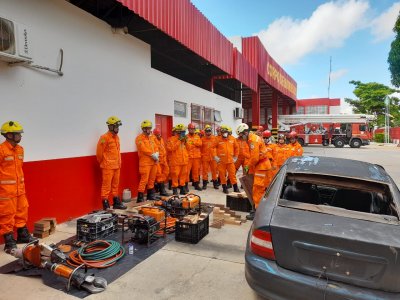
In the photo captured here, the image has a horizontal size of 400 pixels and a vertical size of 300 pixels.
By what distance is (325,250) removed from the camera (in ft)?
7.23

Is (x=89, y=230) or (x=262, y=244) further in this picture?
(x=89, y=230)

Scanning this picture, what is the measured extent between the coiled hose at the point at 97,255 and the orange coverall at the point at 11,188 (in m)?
1.07

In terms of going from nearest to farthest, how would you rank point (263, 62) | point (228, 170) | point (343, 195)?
point (343, 195) < point (228, 170) < point (263, 62)

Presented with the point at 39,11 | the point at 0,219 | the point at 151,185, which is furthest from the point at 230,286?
the point at 39,11

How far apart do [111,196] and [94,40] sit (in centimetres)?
335

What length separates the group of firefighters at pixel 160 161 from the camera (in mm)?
3965

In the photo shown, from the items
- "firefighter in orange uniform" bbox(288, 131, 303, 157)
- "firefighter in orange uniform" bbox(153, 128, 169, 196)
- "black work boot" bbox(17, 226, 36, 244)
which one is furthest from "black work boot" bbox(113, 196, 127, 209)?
"firefighter in orange uniform" bbox(288, 131, 303, 157)

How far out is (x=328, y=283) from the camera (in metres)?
2.17

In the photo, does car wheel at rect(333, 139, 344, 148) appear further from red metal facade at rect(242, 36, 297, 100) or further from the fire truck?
red metal facade at rect(242, 36, 297, 100)

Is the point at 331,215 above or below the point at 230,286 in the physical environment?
above

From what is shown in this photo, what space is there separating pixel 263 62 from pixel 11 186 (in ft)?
53.7

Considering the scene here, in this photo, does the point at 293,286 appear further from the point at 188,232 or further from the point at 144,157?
the point at 144,157

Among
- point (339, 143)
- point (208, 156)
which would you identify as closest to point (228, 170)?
point (208, 156)

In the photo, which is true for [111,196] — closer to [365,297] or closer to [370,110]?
[365,297]
